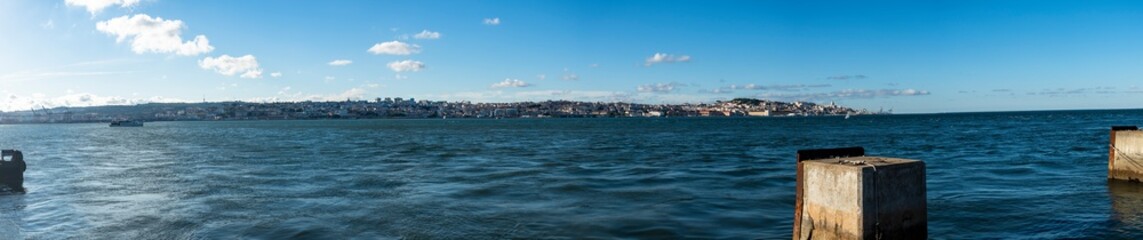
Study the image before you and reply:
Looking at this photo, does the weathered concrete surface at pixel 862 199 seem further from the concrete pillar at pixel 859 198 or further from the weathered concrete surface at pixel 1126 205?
the weathered concrete surface at pixel 1126 205

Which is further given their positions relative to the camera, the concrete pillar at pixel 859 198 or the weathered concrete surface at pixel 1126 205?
the weathered concrete surface at pixel 1126 205

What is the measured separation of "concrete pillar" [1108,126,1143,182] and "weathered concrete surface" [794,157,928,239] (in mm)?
13499

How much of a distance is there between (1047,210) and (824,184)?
373 inches

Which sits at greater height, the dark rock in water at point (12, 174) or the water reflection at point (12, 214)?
the dark rock in water at point (12, 174)

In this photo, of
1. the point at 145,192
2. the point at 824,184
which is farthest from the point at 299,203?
the point at 824,184

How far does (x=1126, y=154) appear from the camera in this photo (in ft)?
60.8

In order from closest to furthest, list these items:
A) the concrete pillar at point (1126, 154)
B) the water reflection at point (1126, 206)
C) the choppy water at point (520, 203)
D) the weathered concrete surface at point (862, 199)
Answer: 1. the weathered concrete surface at point (862, 199)
2. the water reflection at point (1126, 206)
3. the choppy water at point (520, 203)
4. the concrete pillar at point (1126, 154)

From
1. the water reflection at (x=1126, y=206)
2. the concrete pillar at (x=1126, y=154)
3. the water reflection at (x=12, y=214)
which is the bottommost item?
the water reflection at (x=12, y=214)

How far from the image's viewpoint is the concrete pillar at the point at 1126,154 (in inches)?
711

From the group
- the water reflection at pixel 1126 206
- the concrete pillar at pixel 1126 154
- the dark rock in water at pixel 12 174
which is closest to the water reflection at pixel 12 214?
the dark rock in water at pixel 12 174

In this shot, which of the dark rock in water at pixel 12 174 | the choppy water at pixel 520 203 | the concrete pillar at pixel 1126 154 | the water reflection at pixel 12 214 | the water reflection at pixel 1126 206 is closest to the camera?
the water reflection at pixel 1126 206

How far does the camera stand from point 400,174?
26.3 metres

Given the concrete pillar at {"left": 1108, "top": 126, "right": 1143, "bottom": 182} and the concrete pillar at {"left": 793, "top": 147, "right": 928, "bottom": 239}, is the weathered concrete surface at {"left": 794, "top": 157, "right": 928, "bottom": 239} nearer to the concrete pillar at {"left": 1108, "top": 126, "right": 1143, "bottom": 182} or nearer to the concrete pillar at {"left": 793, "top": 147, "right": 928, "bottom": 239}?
the concrete pillar at {"left": 793, "top": 147, "right": 928, "bottom": 239}

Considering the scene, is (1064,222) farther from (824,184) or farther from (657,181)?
(657,181)
